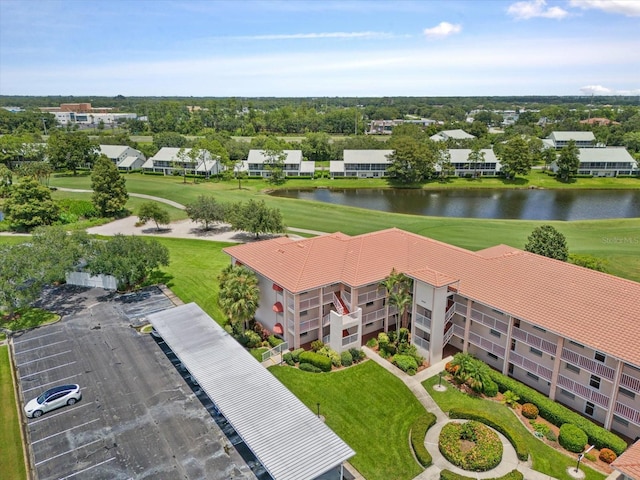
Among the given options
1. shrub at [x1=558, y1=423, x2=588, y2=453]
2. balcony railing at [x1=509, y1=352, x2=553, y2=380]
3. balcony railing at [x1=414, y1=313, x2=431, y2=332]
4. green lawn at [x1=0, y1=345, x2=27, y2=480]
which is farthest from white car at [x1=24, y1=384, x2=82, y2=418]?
shrub at [x1=558, y1=423, x2=588, y2=453]

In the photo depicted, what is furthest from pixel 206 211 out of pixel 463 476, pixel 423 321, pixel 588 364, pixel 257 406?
pixel 588 364

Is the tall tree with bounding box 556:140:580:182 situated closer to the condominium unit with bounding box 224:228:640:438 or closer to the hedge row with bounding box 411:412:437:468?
the condominium unit with bounding box 224:228:640:438

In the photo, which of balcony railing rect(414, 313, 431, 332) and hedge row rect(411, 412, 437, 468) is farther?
balcony railing rect(414, 313, 431, 332)

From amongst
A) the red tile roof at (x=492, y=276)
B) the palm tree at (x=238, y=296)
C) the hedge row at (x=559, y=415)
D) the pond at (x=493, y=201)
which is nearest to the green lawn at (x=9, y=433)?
the palm tree at (x=238, y=296)

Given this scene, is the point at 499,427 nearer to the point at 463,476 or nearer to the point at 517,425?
the point at 517,425

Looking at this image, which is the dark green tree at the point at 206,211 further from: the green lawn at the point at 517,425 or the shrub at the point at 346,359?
the green lawn at the point at 517,425

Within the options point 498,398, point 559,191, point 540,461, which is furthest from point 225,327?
point 559,191

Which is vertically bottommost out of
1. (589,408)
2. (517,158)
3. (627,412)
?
(589,408)
